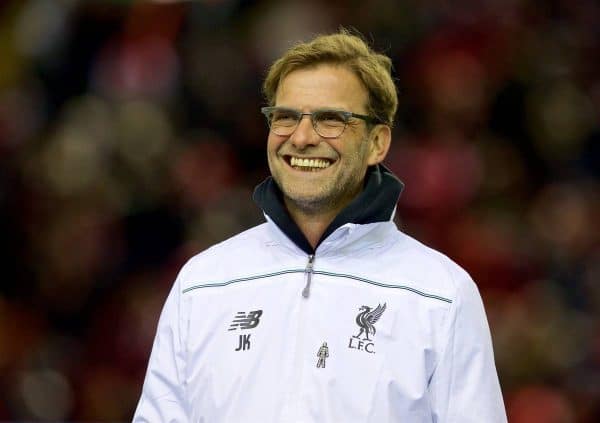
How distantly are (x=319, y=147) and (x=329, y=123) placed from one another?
74mm

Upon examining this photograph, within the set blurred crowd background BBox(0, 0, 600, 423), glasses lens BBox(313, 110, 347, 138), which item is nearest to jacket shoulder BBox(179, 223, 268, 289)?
glasses lens BBox(313, 110, 347, 138)

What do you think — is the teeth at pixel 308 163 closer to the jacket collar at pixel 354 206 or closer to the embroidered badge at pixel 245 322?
the jacket collar at pixel 354 206

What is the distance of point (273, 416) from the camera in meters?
3.48

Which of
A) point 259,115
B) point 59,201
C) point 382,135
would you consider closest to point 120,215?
point 59,201

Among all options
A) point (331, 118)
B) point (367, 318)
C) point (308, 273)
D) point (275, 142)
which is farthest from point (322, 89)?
point (367, 318)

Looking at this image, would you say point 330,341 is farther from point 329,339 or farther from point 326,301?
point 326,301

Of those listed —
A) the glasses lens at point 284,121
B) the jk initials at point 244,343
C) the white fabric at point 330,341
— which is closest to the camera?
the white fabric at point 330,341

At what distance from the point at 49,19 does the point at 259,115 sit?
1.44m

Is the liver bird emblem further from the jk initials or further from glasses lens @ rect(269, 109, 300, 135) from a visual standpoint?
glasses lens @ rect(269, 109, 300, 135)

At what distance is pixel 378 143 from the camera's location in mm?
3885

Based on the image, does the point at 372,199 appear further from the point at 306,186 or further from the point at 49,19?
the point at 49,19

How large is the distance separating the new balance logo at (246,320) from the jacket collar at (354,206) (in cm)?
22

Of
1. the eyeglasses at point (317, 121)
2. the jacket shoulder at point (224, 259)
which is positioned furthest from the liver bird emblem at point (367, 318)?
the eyeglasses at point (317, 121)

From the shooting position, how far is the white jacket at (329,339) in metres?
3.49
